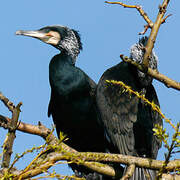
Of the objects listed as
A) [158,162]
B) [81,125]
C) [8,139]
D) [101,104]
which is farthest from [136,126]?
[8,139]

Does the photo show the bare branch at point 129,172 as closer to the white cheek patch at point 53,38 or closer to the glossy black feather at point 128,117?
the glossy black feather at point 128,117

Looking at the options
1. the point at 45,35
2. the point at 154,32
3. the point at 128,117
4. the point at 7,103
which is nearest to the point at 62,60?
the point at 45,35

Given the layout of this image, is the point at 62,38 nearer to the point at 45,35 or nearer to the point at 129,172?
the point at 45,35

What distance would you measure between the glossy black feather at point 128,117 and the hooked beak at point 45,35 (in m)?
0.94

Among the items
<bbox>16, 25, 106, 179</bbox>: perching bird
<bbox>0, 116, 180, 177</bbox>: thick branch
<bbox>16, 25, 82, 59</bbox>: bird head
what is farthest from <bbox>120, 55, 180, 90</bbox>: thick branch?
<bbox>16, 25, 82, 59</bbox>: bird head

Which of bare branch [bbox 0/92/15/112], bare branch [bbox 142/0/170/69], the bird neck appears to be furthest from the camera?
the bird neck

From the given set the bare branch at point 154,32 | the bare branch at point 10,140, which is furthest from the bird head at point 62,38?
the bare branch at point 154,32

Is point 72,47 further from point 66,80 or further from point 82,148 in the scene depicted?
point 82,148

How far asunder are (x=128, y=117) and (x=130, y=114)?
1.3 inches

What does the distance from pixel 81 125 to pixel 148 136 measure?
2.49 feet

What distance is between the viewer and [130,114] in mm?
3535

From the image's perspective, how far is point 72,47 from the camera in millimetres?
4543

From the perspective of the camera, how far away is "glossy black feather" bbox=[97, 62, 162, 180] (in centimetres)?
349

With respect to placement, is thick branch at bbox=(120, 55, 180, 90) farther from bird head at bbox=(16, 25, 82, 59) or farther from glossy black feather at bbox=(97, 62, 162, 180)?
bird head at bbox=(16, 25, 82, 59)
